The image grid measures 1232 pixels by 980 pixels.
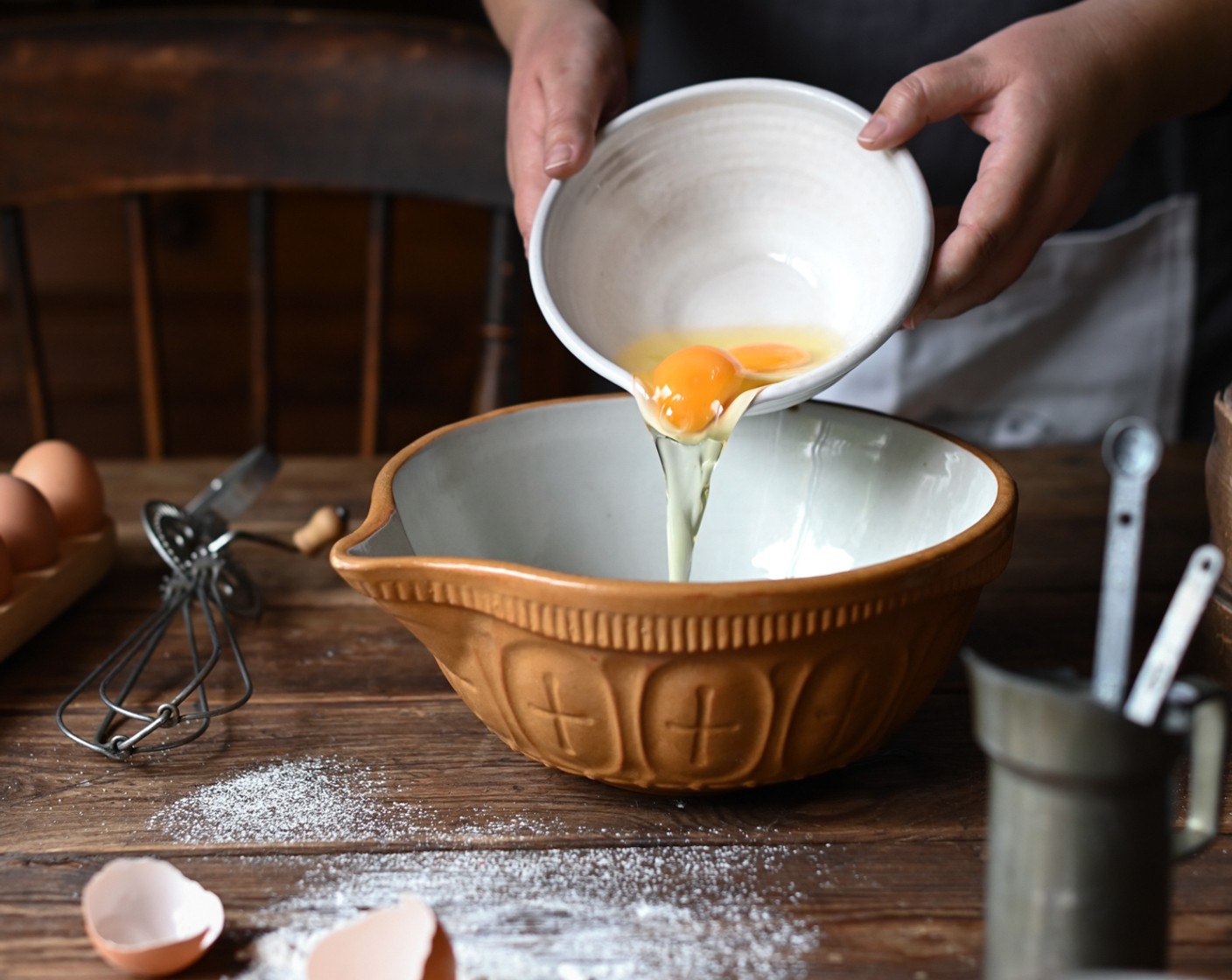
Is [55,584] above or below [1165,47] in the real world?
below

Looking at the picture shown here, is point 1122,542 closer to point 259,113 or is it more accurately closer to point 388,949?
point 388,949

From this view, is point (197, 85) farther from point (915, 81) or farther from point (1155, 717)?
point (1155, 717)

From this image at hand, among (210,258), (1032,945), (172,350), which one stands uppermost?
(1032,945)

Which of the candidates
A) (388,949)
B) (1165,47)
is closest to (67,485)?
(388,949)

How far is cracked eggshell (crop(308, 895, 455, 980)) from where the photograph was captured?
514 millimetres

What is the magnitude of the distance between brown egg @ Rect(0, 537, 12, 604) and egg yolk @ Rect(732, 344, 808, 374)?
0.53m

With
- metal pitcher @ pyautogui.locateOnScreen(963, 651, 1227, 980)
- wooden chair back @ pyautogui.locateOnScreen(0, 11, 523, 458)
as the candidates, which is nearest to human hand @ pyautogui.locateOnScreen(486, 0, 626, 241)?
wooden chair back @ pyautogui.locateOnScreen(0, 11, 523, 458)

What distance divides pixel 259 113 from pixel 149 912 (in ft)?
3.26

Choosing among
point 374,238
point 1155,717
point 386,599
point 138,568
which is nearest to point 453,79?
point 374,238

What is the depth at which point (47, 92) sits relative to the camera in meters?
1.31

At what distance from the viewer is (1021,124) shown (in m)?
0.81

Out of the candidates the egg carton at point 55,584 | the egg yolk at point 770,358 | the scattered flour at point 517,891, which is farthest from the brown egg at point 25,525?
the egg yolk at point 770,358

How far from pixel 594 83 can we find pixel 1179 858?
25.8 inches

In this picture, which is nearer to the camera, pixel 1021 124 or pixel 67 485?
pixel 1021 124
